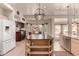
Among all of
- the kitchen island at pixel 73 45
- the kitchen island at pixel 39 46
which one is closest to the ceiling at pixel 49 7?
the kitchen island at pixel 73 45

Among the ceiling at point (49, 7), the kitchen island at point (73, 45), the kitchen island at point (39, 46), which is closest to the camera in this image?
the kitchen island at point (39, 46)

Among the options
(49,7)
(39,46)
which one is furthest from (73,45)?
(49,7)

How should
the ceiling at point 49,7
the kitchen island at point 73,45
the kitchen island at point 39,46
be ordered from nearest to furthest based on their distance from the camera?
the kitchen island at point 39,46 → the kitchen island at point 73,45 → the ceiling at point 49,7

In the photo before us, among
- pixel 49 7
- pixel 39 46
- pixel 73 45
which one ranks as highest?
pixel 49 7

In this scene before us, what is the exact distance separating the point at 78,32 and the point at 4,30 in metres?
6.74

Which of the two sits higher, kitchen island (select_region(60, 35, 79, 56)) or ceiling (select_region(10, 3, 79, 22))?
ceiling (select_region(10, 3, 79, 22))

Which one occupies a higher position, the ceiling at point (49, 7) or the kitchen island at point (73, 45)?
the ceiling at point (49, 7)

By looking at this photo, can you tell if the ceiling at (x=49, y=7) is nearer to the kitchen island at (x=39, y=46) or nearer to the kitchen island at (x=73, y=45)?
the kitchen island at (x=73, y=45)

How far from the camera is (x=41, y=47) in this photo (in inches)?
206

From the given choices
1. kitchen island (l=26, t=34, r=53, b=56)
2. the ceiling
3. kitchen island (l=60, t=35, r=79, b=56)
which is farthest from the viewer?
the ceiling

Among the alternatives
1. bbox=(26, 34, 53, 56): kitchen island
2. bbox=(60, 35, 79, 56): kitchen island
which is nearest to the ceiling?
bbox=(60, 35, 79, 56): kitchen island

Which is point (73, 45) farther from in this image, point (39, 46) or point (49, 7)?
point (49, 7)

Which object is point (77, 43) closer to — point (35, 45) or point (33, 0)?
point (35, 45)

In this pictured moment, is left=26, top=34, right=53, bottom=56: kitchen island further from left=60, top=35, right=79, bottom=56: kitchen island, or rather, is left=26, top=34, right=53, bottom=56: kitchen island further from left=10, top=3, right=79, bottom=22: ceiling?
left=10, top=3, right=79, bottom=22: ceiling
